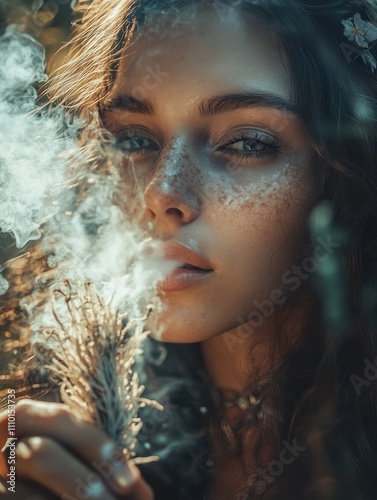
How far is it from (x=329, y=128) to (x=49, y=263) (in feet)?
1.90

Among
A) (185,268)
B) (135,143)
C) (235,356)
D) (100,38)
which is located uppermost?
(100,38)

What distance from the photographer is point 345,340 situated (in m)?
1.18

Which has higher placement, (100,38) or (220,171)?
(100,38)

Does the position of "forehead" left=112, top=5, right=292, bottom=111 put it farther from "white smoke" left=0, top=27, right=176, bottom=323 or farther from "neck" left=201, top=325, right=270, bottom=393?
"neck" left=201, top=325, right=270, bottom=393

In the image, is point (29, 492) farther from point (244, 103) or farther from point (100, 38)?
point (100, 38)

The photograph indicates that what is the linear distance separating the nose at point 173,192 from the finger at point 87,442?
34 cm

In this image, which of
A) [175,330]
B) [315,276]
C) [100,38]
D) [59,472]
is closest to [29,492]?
[59,472]

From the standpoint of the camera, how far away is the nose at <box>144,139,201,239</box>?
1063 mm

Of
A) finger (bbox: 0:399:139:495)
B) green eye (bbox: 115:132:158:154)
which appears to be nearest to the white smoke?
green eye (bbox: 115:132:158:154)

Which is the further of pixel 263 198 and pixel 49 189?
pixel 49 189

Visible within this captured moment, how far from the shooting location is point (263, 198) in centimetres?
111

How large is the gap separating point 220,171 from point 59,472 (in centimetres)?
52

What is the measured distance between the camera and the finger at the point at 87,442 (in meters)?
0.83

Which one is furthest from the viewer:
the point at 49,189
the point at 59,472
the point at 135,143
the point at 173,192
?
the point at 49,189
